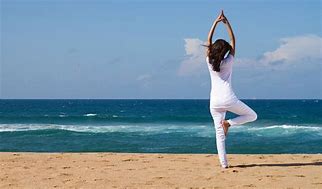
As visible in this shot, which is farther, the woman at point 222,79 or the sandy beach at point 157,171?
the woman at point 222,79

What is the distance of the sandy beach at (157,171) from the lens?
6.67 metres

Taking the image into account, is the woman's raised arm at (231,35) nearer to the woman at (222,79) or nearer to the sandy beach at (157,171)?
the woman at (222,79)

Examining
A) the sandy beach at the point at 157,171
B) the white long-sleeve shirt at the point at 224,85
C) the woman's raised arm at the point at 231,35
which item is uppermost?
the woman's raised arm at the point at 231,35

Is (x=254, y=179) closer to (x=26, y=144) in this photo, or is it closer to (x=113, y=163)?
(x=113, y=163)

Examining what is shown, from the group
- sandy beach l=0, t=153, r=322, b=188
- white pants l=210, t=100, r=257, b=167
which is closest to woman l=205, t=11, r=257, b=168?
white pants l=210, t=100, r=257, b=167

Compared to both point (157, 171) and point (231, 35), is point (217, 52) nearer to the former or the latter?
point (231, 35)

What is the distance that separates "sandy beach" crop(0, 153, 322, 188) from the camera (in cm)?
667

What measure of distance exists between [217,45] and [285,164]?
233cm

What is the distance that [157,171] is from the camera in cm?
766

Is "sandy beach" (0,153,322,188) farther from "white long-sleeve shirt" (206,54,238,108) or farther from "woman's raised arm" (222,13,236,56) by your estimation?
"woman's raised arm" (222,13,236,56)

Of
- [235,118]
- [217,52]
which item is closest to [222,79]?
[217,52]

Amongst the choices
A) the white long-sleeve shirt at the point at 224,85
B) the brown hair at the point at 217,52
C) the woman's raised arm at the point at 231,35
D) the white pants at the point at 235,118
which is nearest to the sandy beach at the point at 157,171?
the white pants at the point at 235,118

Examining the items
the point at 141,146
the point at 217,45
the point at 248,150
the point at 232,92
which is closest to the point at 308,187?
the point at 232,92

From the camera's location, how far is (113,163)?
8.64 meters
